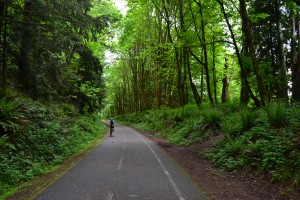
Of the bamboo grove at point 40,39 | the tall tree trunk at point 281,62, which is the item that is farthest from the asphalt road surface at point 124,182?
the tall tree trunk at point 281,62

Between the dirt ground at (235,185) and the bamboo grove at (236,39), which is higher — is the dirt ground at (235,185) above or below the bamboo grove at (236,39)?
below

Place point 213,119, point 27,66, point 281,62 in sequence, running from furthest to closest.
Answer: point 281,62
point 27,66
point 213,119

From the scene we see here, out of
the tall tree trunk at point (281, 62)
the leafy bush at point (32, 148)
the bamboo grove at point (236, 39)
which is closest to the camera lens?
the leafy bush at point (32, 148)

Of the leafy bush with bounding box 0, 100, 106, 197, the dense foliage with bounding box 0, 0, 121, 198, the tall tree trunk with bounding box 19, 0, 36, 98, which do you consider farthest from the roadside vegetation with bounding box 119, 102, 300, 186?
the tall tree trunk with bounding box 19, 0, 36, 98

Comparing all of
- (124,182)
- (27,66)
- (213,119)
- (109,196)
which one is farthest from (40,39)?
(109,196)

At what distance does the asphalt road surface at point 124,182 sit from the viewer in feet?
23.0

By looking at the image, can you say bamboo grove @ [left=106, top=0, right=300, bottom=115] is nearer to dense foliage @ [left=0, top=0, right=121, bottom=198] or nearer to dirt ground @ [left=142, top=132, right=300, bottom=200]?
dirt ground @ [left=142, top=132, right=300, bottom=200]

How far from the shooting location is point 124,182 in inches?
328

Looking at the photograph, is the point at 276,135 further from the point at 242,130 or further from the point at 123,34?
the point at 123,34

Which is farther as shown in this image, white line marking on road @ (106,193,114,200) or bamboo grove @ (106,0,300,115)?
bamboo grove @ (106,0,300,115)

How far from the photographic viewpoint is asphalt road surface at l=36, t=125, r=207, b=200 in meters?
7.00

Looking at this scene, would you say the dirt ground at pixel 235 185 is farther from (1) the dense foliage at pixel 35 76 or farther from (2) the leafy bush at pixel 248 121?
(1) the dense foliage at pixel 35 76

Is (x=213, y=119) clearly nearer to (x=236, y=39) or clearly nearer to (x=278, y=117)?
(x=278, y=117)

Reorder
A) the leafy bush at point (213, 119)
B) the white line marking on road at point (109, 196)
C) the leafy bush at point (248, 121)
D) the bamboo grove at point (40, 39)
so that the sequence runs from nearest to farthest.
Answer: the white line marking on road at point (109, 196), the leafy bush at point (248, 121), the bamboo grove at point (40, 39), the leafy bush at point (213, 119)
